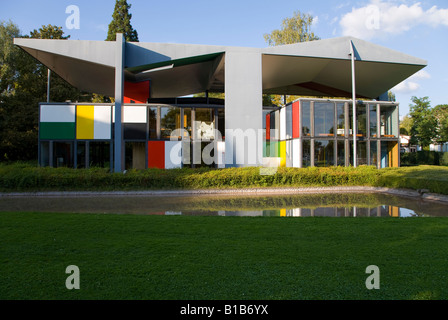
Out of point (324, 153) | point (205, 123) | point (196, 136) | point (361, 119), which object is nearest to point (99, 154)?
point (196, 136)

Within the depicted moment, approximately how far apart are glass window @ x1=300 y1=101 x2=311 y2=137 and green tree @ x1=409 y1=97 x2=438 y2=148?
19.0 metres

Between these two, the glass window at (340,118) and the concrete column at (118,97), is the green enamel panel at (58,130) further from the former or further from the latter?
the glass window at (340,118)

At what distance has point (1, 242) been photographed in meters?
4.64

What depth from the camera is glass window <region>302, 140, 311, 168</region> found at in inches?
771

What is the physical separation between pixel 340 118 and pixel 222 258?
60.4 feet

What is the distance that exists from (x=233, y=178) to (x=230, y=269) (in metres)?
10.8

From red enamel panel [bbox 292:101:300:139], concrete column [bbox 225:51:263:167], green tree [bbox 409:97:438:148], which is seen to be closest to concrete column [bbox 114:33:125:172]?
concrete column [bbox 225:51:263:167]

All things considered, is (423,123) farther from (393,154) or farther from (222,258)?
(222,258)

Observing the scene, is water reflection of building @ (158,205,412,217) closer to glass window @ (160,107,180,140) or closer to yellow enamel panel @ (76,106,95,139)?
glass window @ (160,107,180,140)

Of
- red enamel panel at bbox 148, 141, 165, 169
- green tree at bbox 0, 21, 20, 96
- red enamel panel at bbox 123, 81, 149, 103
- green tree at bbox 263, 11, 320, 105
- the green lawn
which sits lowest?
the green lawn

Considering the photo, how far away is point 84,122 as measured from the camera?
19.2 metres

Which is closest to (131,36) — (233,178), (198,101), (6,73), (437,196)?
(6,73)
